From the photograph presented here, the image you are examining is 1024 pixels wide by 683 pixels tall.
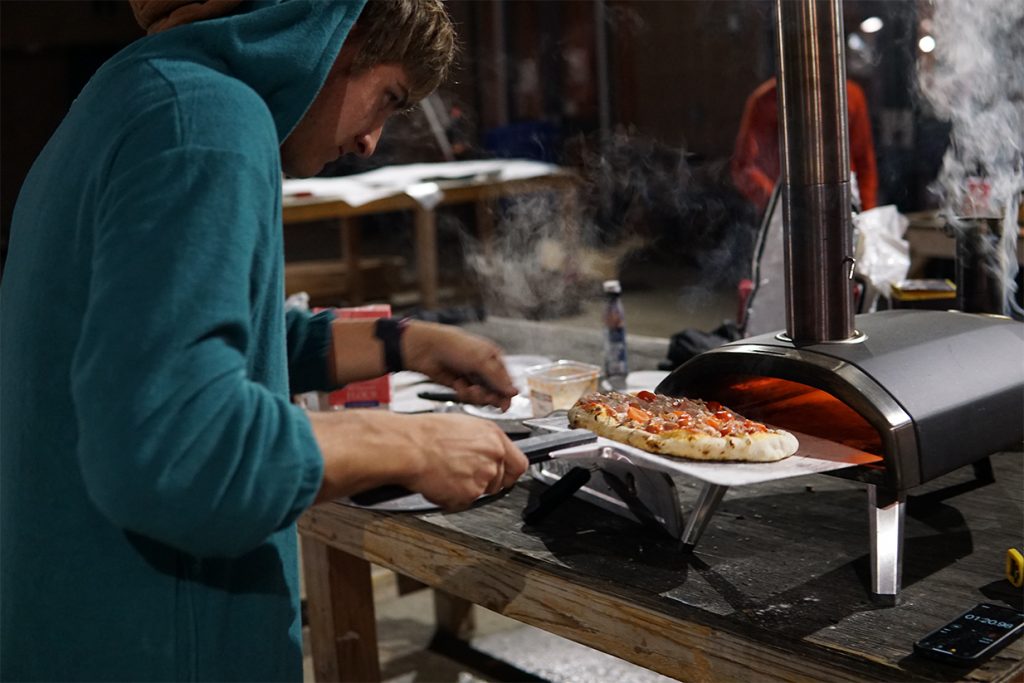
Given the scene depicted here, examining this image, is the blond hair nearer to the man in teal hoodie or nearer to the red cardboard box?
the man in teal hoodie

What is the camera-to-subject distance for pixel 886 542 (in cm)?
150

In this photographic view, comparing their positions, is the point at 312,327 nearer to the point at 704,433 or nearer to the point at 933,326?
the point at 704,433

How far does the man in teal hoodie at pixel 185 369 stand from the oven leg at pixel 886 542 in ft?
1.89

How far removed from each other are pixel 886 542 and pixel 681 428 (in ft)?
1.08

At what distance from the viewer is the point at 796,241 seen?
176 centimetres

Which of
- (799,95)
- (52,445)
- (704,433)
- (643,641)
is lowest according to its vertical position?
(643,641)

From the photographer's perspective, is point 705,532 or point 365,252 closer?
point 705,532

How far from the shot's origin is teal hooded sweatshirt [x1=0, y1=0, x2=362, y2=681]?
36.5 inches

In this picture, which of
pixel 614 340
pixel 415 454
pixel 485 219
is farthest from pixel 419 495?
pixel 485 219

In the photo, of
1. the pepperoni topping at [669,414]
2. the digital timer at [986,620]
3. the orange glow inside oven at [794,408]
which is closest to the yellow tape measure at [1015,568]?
the digital timer at [986,620]

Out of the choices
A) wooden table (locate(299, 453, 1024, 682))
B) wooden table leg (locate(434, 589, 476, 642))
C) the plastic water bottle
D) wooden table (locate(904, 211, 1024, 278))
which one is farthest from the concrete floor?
wooden table (locate(904, 211, 1024, 278))

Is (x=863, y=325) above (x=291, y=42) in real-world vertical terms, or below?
below

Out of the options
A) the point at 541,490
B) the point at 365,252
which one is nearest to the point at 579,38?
the point at 365,252

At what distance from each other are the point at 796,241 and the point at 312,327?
2.66ft
